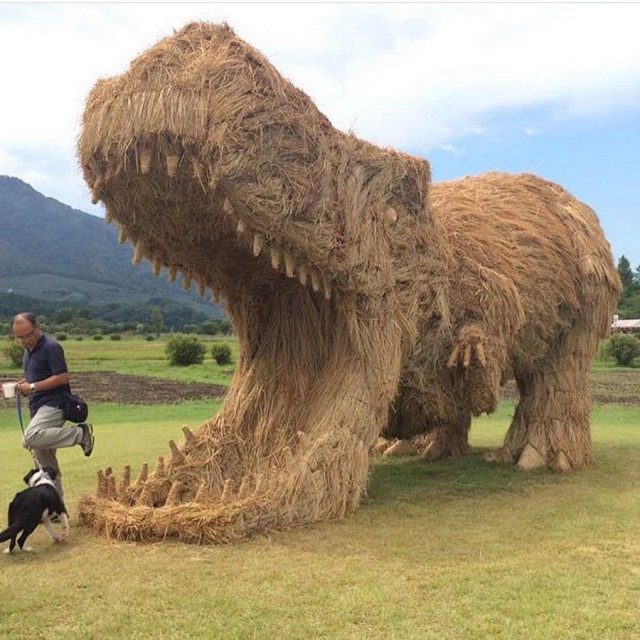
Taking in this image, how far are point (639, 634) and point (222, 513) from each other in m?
2.39

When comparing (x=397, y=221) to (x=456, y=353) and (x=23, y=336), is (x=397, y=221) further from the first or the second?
(x=23, y=336)

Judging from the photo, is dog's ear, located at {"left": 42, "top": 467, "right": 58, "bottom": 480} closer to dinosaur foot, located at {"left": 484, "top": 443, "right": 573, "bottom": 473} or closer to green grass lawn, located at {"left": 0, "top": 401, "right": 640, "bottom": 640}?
green grass lawn, located at {"left": 0, "top": 401, "right": 640, "bottom": 640}

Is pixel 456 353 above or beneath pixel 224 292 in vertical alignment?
beneath

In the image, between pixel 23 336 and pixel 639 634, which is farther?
pixel 23 336

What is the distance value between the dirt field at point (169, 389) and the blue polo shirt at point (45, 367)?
11.4 m

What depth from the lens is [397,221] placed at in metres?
5.82

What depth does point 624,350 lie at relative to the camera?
29062 mm

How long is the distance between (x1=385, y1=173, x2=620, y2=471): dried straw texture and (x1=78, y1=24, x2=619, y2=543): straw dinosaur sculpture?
0.02m

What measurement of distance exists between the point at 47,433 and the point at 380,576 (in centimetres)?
241

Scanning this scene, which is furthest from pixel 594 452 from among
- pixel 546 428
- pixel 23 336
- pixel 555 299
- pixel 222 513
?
pixel 23 336

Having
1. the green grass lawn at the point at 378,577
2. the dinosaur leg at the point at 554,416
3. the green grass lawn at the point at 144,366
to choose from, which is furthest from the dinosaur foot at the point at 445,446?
the green grass lawn at the point at 144,366

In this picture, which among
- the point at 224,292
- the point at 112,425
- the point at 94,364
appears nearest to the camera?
the point at 224,292

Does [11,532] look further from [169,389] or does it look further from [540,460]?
[169,389]

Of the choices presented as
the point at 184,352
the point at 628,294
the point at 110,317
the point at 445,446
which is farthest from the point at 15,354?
the point at 110,317
